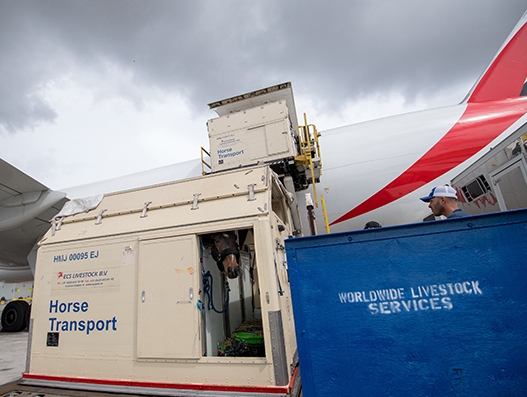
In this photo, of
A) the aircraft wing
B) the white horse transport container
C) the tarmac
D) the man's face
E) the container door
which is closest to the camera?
the white horse transport container

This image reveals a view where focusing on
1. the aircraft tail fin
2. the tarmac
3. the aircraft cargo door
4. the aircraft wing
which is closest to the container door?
the aircraft cargo door

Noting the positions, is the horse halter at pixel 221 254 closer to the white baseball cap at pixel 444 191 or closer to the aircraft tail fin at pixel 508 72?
the white baseball cap at pixel 444 191

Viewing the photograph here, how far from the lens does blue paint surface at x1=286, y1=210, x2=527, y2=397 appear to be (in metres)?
1.53

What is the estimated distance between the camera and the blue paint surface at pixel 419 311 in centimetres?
153

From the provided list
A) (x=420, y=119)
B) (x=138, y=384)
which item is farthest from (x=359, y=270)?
(x=420, y=119)

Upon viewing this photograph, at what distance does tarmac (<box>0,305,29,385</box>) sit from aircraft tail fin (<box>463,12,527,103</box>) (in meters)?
12.1

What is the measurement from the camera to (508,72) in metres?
7.97

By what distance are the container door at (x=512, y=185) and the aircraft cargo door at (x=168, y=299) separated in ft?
13.5

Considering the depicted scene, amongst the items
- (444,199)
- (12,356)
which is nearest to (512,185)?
(444,199)

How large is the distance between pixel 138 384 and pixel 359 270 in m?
2.96

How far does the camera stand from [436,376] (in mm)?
1557

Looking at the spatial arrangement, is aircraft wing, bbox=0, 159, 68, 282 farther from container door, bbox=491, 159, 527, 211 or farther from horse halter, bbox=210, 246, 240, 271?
container door, bbox=491, 159, 527, 211

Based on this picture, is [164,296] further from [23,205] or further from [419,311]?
[23,205]

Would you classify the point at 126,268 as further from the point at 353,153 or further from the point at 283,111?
the point at 353,153
